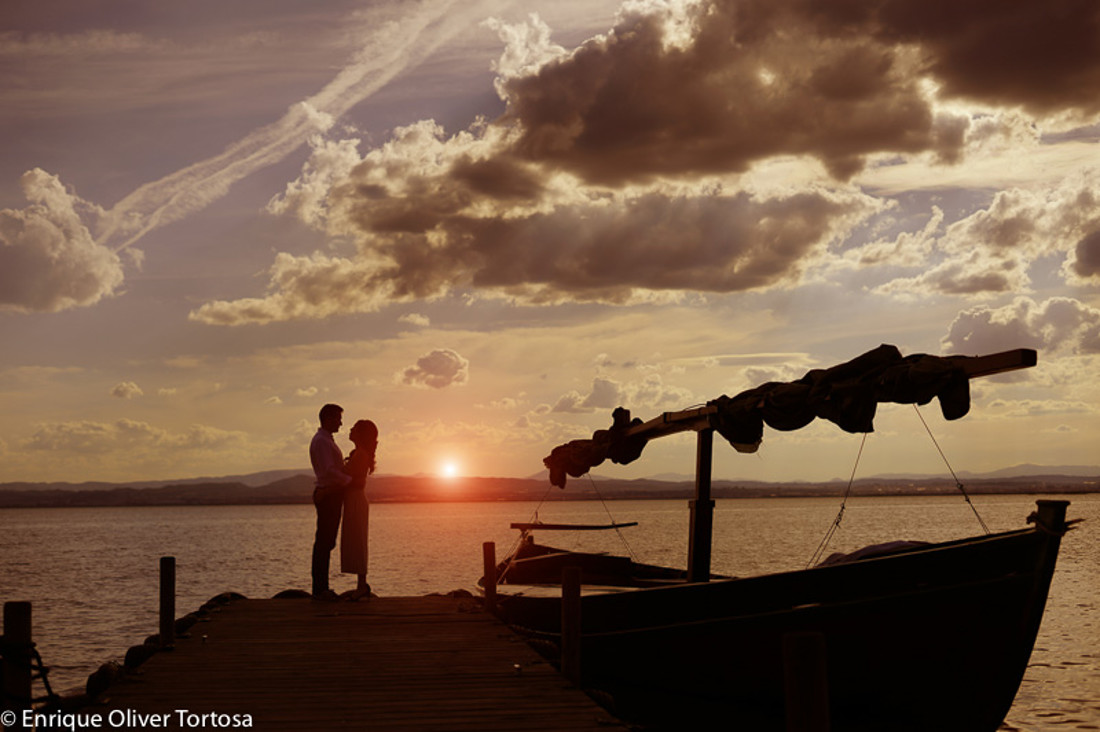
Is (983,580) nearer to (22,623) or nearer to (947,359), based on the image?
(947,359)

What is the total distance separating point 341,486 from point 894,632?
7836mm

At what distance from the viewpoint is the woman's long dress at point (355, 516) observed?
15359mm

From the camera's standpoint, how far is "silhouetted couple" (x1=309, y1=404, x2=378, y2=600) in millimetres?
15109

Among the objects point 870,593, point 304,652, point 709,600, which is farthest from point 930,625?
point 304,652

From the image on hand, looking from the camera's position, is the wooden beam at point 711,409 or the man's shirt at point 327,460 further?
the man's shirt at point 327,460

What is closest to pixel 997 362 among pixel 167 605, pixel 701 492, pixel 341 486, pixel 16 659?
pixel 701 492

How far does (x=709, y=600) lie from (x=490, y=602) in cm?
450

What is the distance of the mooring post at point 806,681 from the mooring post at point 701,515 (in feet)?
30.4

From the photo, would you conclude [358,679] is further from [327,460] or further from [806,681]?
[806,681]

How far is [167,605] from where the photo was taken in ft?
44.7

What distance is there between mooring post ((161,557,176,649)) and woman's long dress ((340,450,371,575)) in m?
2.42

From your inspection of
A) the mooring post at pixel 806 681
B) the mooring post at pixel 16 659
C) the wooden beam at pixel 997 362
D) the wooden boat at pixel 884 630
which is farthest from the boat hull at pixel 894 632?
the mooring post at pixel 16 659

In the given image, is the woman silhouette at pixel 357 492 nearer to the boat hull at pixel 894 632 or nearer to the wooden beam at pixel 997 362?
the boat hull at pixel 894 632

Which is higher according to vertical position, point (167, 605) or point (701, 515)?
point (701, 515)
